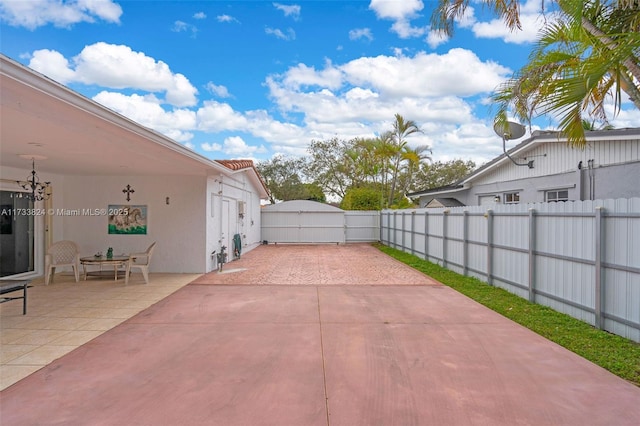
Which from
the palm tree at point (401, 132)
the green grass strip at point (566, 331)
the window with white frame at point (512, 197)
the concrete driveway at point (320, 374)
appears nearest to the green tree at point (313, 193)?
the palm tree at point (401, 132)

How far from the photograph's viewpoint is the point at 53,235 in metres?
10.1

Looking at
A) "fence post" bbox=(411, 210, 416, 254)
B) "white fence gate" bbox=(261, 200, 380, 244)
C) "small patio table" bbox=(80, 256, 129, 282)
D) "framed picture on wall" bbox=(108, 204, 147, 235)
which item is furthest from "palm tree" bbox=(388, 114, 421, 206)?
"small patio table" bbox=(80, 256, 129, 282)

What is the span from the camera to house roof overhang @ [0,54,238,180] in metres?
3.33

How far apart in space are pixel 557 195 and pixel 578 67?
26.4ft

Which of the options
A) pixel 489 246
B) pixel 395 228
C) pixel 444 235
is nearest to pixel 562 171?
pixel 444 235

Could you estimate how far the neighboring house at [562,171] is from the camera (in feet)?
27.9

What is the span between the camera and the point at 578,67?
3.95 metres

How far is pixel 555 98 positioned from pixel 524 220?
3.59m

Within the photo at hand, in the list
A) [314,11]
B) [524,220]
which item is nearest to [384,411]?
[524,220]

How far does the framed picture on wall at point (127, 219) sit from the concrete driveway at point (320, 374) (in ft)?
15.4

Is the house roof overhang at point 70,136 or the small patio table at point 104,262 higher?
the house roof overhang at point 70,136

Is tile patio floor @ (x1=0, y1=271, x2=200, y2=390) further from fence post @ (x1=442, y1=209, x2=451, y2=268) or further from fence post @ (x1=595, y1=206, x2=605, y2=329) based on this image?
fence post @ (x1=442, y1=209, x2=451, y2=268)

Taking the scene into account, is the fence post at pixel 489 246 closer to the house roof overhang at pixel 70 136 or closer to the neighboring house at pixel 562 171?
the neighboring house at pixel 562 171

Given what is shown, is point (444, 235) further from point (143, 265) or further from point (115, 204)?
point (115, 204)
